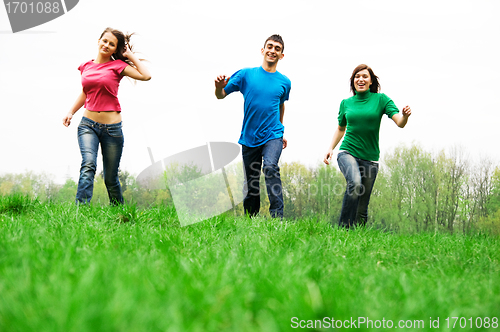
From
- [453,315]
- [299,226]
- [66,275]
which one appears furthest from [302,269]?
[299,226]

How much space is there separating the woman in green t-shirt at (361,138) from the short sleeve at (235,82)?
1774 mm

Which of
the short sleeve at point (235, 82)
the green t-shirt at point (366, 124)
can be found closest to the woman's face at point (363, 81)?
the green t-shirt at point (366, 124)

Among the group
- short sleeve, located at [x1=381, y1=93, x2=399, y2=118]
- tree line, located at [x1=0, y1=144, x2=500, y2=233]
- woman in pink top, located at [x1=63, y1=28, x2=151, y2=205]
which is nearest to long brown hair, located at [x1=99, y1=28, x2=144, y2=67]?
woman in pink top, located at [x1=63, y1=28, x2=151, y2=205]

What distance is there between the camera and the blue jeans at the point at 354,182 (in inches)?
211

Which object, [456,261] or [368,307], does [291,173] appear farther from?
[368,307]

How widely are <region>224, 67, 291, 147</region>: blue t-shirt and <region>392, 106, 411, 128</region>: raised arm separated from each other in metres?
1.74

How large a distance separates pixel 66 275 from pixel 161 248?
3.10 ft

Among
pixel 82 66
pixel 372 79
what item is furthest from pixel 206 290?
pixel 372 79

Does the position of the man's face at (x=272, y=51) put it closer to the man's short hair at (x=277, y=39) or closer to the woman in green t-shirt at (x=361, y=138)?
the man's short hair at (x=277, y=39)

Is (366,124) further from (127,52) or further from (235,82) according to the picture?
(127,52)

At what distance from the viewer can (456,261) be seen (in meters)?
3.13

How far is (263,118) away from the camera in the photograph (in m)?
5.39

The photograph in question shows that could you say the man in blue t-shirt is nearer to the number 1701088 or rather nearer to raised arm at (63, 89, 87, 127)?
raised arm at (63, 89, 87, 127)

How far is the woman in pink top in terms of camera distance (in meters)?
4.99
